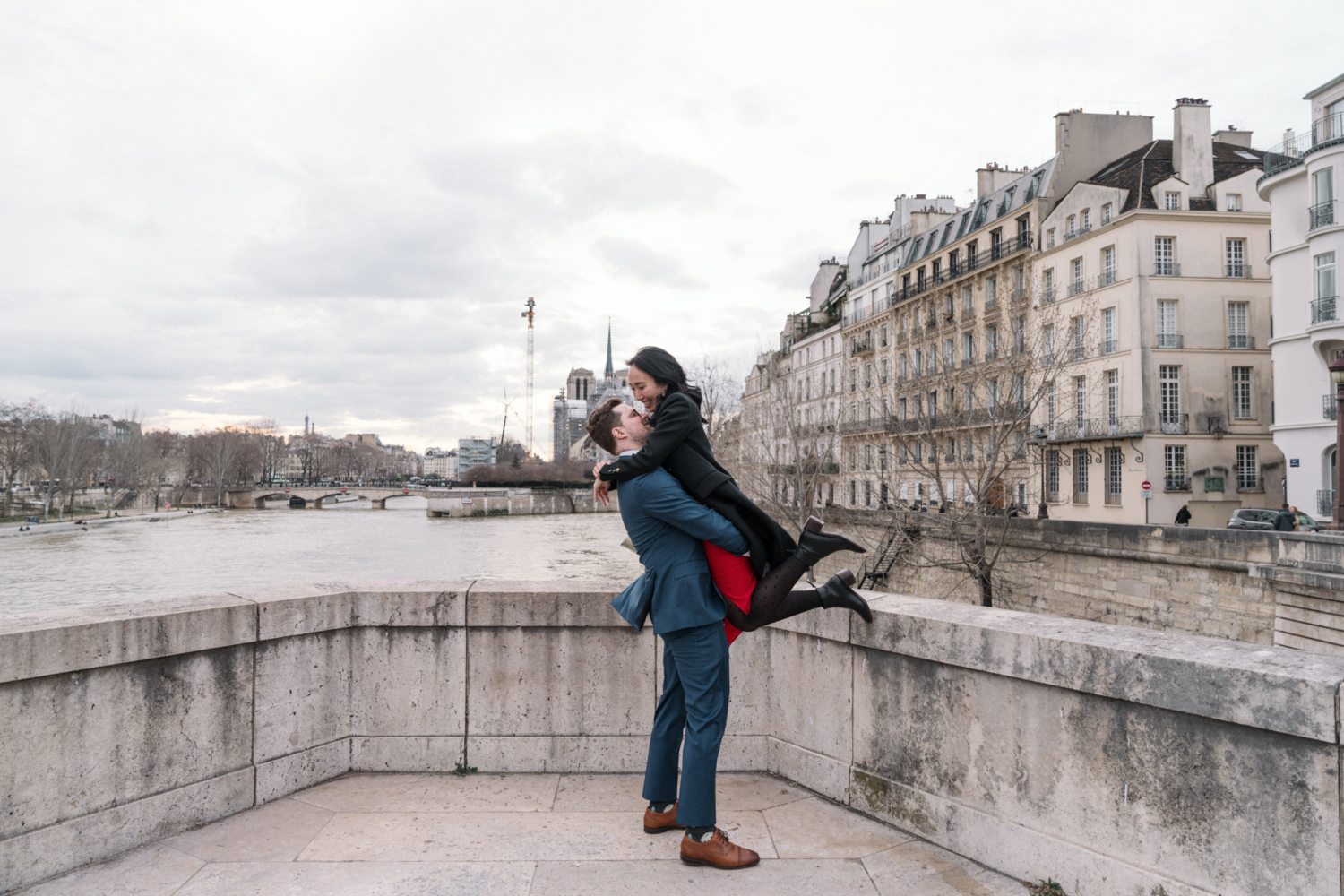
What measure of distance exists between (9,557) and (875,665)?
166 ft

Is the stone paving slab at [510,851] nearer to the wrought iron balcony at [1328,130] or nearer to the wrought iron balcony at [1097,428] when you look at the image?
the wrought iron balcony at [1328,130]

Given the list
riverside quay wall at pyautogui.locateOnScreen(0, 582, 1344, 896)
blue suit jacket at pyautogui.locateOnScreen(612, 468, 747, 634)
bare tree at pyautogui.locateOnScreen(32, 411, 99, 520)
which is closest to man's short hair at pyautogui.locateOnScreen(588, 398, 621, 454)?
blue suit jacket at pyautogui.locateOnScreen(612, 468, 747, 634)

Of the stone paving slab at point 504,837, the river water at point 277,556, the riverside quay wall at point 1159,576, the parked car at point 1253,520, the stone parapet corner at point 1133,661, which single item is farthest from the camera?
the river water at point 277,556

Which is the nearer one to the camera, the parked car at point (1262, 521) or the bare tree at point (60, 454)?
the parked car at point (1262, 521)

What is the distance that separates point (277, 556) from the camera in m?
39.9

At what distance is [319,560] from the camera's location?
38.2 meters

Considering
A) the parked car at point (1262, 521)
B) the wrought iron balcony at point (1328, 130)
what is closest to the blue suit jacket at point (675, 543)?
the parked car at point (1262, 521)

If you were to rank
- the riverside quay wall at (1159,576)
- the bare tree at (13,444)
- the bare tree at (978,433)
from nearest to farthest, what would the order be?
the riverside quay wall at (1159,576) → the bare tree at (978,433) → the bare tree at (13,444)

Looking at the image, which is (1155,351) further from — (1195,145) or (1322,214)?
(1195,145)

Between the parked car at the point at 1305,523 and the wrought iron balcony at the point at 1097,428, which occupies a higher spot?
the wrought iron balcony at the point at 1097,428

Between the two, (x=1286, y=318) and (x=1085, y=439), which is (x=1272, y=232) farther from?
(x=1085, y=439)

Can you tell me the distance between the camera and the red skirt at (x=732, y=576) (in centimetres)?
280

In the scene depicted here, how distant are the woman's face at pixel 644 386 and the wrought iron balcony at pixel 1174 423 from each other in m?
31.2

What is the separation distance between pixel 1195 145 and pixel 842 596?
115 feet
